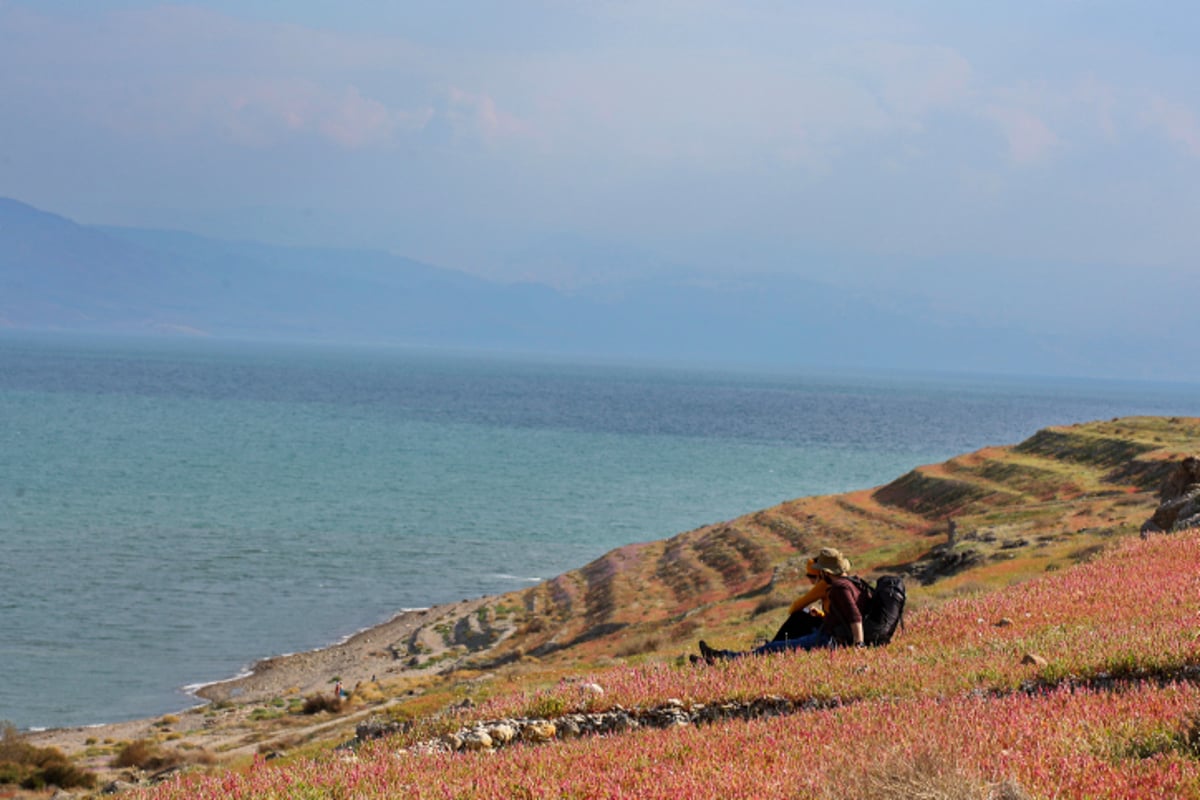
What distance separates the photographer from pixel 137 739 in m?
29.5

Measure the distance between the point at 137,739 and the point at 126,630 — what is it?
13313 mm

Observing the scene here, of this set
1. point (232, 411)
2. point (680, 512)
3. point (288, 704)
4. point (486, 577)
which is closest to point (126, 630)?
point (288, 704)

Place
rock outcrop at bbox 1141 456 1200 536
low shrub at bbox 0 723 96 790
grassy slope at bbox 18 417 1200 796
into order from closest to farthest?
rock outcrop at bbox 1141 456 1200 536 → low shrub at bbox 0 723 96 790 → grassy slope at bbox 18 417 1200 796

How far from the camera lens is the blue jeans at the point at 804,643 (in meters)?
11.7

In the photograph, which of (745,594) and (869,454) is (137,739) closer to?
(745,594)

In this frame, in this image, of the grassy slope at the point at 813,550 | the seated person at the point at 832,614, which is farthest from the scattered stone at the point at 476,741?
the grassy slope at the point at 813,550

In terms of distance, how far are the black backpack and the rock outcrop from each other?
925 centimetres

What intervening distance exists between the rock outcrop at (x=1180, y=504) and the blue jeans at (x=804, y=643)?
9.80 metres

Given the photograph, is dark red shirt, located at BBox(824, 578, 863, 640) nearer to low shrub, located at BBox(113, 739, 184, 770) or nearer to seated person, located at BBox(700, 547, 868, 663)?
seated person, located at BBox(700, 547, 868, 663)

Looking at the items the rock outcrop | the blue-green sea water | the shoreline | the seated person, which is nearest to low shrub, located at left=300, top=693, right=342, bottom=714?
the shoreline

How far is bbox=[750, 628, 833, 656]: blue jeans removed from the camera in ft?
38.3

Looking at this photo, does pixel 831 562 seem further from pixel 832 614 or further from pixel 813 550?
pixel 813 550

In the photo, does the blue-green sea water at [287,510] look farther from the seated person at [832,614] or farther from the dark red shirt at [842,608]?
the dark red shirt at [842,608]

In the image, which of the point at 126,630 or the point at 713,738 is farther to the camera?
the point at 126,630
